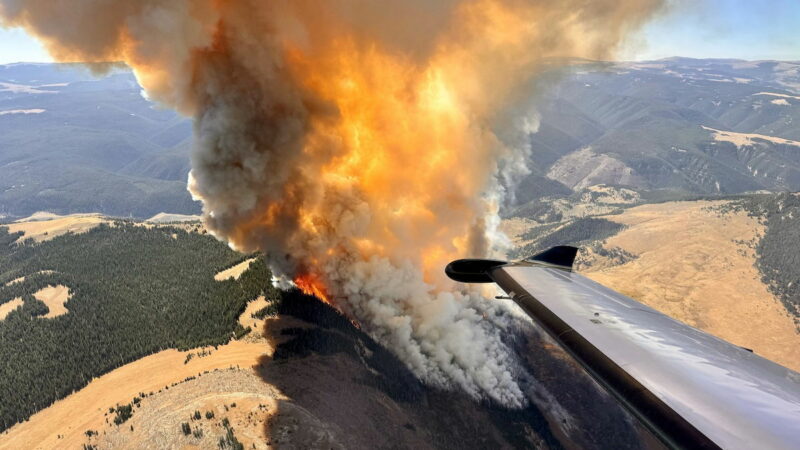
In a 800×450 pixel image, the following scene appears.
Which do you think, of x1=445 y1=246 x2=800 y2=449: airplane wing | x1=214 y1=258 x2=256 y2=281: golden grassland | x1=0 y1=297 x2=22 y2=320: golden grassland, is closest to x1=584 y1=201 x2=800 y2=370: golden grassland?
x1=214 y1=258 x2=256 y2=281: golden grassland

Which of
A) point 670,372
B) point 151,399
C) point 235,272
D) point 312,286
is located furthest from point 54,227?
point 670,372

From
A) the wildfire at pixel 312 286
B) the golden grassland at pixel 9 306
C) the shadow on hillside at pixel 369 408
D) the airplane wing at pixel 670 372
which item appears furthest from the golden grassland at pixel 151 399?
the golden grassland at pixel 9 306

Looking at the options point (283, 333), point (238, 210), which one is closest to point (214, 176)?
point (238, 210)

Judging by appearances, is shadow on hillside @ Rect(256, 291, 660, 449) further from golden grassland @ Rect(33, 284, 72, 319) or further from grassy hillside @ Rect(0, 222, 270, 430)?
golden grassland @ Rect(33, 284, 72, 319)

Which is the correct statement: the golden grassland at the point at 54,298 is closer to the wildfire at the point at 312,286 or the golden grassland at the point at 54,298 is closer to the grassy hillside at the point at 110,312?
the grassy hillside at the point at 110,312

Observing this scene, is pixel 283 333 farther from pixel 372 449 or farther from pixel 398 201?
pixel 398 201
